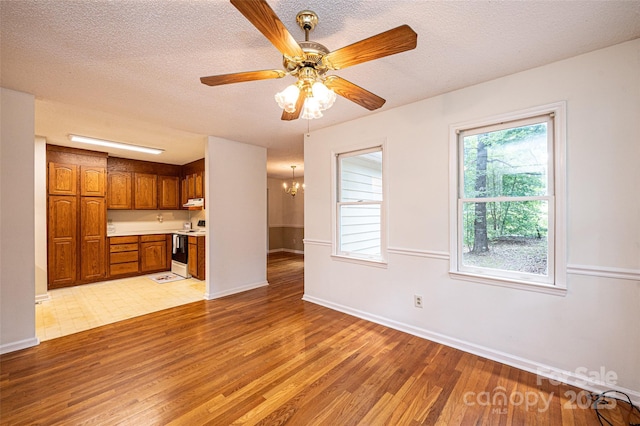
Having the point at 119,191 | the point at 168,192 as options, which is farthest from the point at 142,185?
the point at 168,192

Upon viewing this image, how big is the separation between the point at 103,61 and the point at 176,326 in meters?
2.72

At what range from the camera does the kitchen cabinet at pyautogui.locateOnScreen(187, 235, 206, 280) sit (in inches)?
195

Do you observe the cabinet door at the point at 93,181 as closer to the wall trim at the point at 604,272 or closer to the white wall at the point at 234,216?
the white wall at the point at 234,216

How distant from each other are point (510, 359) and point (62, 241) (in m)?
6.57

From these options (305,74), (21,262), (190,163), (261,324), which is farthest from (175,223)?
(305,74)

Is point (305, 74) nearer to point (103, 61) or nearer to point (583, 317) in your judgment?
point (103, 61)

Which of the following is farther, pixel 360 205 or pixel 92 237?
pixel 92 237

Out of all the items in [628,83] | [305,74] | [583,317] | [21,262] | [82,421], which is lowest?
[82,421]

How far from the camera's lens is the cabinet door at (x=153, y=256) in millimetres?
5504

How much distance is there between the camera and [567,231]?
2074mm

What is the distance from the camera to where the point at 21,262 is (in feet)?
8.55

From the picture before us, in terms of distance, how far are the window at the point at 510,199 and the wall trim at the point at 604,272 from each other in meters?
0.09

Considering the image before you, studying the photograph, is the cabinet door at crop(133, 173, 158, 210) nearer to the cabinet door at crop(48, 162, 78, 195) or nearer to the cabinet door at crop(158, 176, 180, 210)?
the cabinet door at crop(158, 176, 180, 210)

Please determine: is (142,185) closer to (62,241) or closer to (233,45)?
(62,241)
